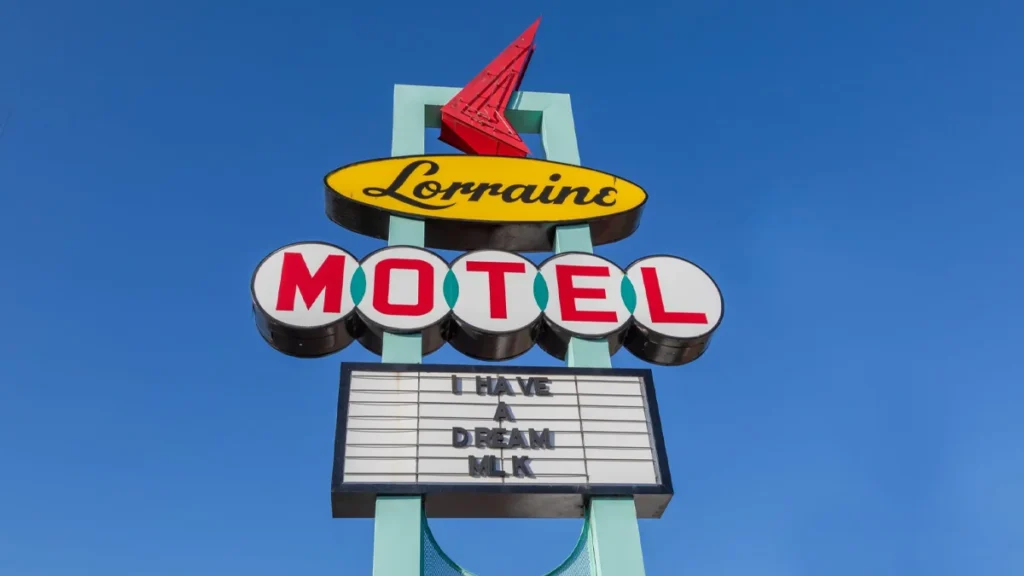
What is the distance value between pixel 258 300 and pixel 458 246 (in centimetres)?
261

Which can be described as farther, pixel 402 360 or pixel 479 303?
pixel 479 303

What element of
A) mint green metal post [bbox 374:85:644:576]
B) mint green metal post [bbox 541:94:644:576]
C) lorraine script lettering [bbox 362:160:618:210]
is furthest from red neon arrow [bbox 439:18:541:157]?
mint green metal post [bbox 541:94:644:576]

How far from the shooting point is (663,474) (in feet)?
26.4

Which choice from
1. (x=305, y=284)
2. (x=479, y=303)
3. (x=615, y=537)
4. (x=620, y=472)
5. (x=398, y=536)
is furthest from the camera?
(x=479, y=303)

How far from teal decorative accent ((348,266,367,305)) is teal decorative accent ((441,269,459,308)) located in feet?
2.67

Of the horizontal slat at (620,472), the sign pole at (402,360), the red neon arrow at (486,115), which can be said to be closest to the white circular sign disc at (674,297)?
the horizontal slat at (620,472)

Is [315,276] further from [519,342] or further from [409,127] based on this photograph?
[409,127]

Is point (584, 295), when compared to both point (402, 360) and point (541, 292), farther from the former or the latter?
point (402, 360)

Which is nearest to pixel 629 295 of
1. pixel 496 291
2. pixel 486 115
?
pixel 496 291

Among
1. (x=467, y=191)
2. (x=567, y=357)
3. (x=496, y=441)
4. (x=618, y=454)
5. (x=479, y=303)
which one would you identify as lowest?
(x=618, y=454)

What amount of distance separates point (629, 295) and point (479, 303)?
164 cm

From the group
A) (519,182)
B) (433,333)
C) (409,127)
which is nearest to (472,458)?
(433,333)

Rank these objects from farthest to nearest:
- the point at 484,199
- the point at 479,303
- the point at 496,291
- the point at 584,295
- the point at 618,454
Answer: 1. the point at 484,199
2. the point at 584,295
3. the point at 496,291
4. the point at 479,303
5. the point at 618,454

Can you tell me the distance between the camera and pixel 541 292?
948 cm
